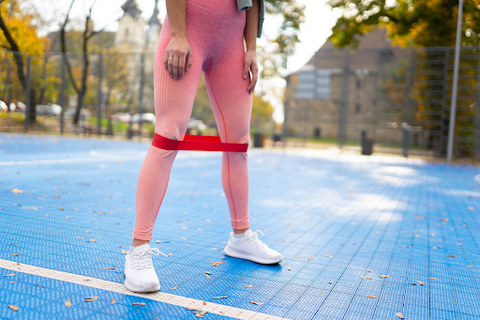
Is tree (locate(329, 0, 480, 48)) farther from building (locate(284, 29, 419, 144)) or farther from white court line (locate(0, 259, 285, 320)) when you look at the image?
white court line (locate(0, 259, 285, 320))

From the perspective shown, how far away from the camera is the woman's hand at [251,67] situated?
1986 millimetres

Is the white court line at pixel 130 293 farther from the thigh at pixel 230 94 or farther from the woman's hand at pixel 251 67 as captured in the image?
the woman's hand at pixel 251 67

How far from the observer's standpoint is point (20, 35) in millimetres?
18562

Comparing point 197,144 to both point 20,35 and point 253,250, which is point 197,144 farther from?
point 20,35

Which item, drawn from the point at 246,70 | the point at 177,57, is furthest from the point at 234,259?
the point at 177,57

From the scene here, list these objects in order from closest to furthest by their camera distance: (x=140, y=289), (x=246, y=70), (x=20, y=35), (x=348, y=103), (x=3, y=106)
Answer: (x=140, y=289)
(x=246, y=70)
(x=3, y=106)
(x=20, y=35)
(x=348, y=103)

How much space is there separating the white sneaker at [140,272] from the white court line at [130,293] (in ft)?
0.09

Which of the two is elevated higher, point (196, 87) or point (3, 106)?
point (3, 106)

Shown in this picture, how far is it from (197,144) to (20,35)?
20193 millimetres

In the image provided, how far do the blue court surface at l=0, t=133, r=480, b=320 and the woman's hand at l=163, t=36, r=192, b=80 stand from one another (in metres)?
0.94

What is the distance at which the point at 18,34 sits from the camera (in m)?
18.5

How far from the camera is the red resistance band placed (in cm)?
178

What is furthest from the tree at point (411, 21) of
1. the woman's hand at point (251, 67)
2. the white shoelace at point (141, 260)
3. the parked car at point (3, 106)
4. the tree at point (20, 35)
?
the white shoelace at point (141, 260)

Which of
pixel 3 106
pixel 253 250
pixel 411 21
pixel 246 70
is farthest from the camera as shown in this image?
pixel 3 106
